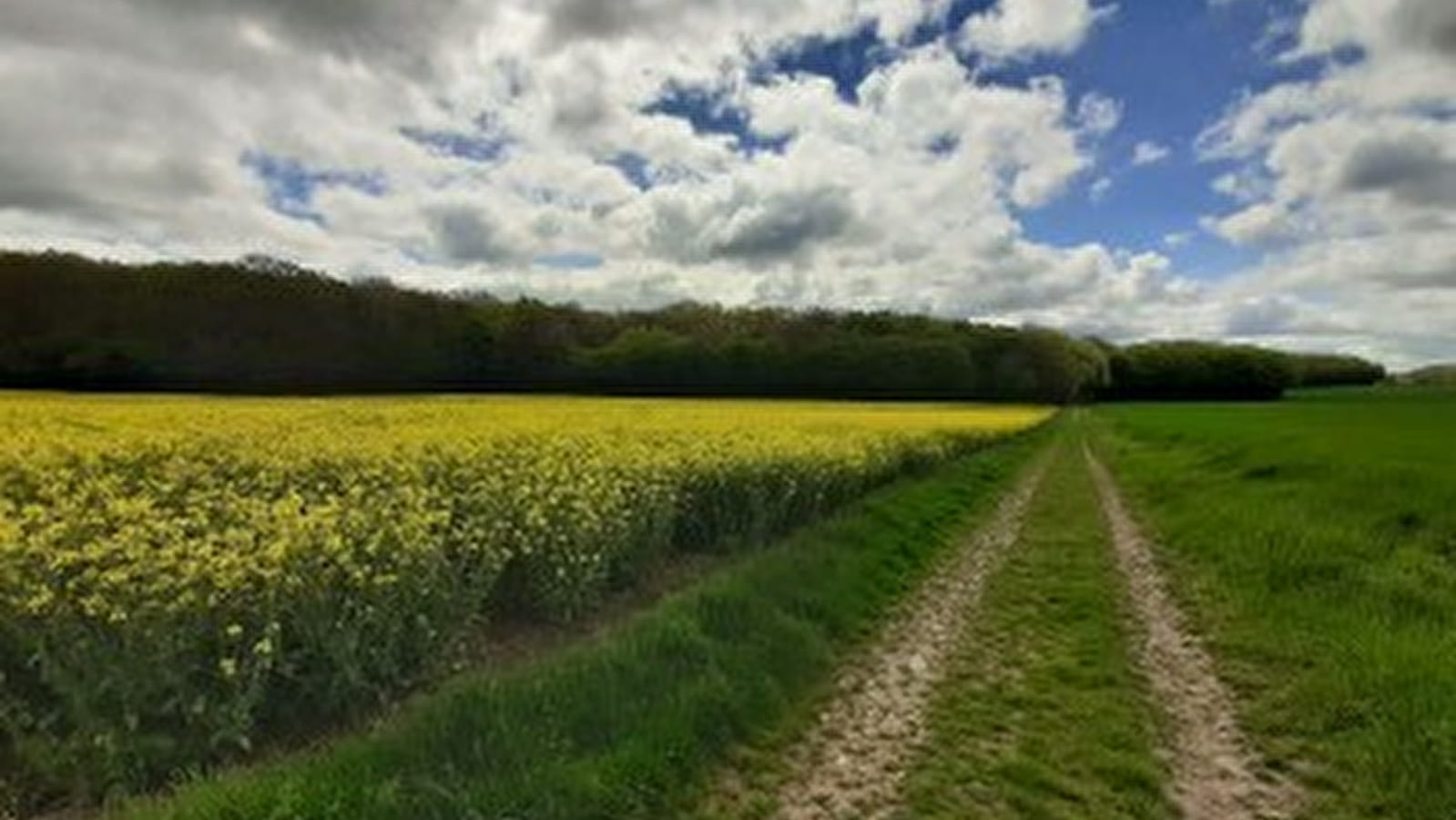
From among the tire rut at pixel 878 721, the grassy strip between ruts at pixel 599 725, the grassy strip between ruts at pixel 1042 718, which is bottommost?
the grassy strip between ruts at pixel 1042 718

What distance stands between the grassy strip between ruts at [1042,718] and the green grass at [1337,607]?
3.40 feet

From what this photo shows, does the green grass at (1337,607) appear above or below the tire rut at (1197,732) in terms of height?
above

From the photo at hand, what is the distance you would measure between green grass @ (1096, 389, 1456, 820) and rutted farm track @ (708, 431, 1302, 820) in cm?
43

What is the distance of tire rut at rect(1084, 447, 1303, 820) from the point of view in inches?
319

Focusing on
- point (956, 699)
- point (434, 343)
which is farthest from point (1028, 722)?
point (434, 343)

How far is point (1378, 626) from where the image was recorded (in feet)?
40.8

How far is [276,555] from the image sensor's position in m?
8.34

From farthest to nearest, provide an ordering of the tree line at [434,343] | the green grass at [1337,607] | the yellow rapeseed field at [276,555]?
the tree line at [434,343], the green grass at [1337,607], the yellow rapeseed field at [276,555]

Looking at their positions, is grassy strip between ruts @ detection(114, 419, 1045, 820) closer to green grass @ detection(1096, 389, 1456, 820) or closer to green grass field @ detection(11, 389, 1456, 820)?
green grass field @ detection(11, 389, 1456, 820)

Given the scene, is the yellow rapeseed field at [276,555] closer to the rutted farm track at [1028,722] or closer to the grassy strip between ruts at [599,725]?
the grassy strip between ruts at [599,725]

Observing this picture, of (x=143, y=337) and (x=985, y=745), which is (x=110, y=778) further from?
(x=143, y=337)

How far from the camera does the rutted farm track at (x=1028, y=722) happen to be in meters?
8.02

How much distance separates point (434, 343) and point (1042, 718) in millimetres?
75388

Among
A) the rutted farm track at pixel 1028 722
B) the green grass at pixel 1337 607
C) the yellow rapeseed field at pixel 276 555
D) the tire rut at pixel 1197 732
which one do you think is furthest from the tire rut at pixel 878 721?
the yellow rapeseed field at pixel 276 555
